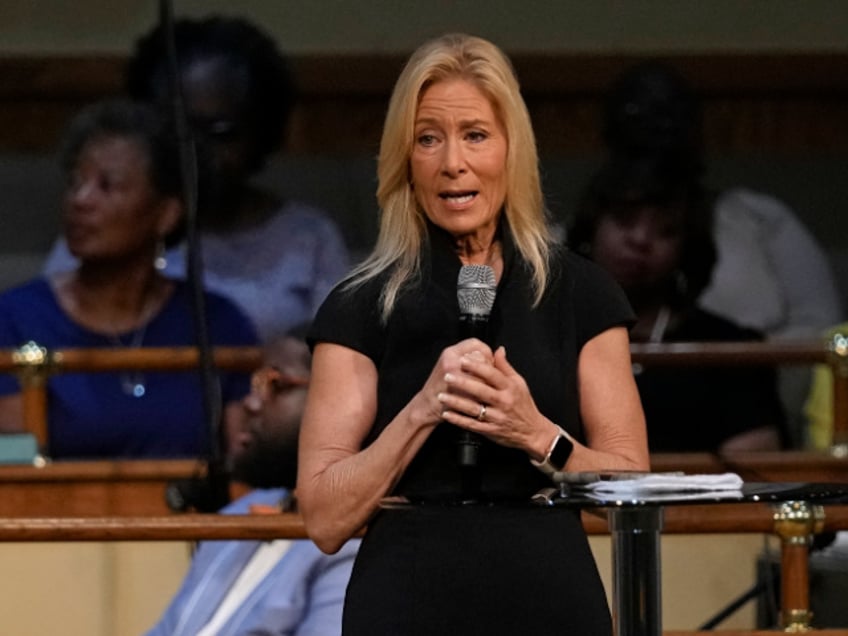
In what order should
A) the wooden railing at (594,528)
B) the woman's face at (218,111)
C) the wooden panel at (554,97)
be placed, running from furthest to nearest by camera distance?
the wooden panel at (554,97), the woman's face at (218,111), the wooden railing at (594,528)

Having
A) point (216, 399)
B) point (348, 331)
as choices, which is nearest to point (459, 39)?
point (348, 331)

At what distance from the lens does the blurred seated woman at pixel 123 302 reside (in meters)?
3.55

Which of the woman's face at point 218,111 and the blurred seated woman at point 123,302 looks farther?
the woman's face at point 218,111

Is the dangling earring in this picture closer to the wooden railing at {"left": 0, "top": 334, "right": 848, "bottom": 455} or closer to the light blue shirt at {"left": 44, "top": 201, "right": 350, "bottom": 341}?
the light blue shirt at {"left": 44, "top": 201, "right": 350, "bottom": 341}

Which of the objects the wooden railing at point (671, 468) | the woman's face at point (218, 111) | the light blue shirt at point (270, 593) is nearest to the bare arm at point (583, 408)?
the wooden railing at point (671, 468)

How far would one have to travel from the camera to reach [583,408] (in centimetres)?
176

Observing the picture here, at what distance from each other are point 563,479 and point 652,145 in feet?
7.82

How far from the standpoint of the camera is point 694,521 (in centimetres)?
236

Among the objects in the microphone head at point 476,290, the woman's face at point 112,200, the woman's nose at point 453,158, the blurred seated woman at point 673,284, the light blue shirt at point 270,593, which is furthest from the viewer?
the woman's face at point 112,200

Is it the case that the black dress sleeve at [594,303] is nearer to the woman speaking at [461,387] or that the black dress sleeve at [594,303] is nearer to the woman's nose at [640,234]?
the woman speaking at [461,387]

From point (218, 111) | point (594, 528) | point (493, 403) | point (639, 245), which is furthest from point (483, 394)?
point (218, 111)

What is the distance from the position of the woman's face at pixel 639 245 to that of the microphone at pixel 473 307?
6.64 feet

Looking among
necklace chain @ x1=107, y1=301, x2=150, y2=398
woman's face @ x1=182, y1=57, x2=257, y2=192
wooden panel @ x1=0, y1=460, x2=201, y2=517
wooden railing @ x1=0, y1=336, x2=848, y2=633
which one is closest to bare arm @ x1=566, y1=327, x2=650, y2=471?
wooden railing @ x1=0, y1=336, x2=848, y2=633

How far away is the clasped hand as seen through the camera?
1.61m
